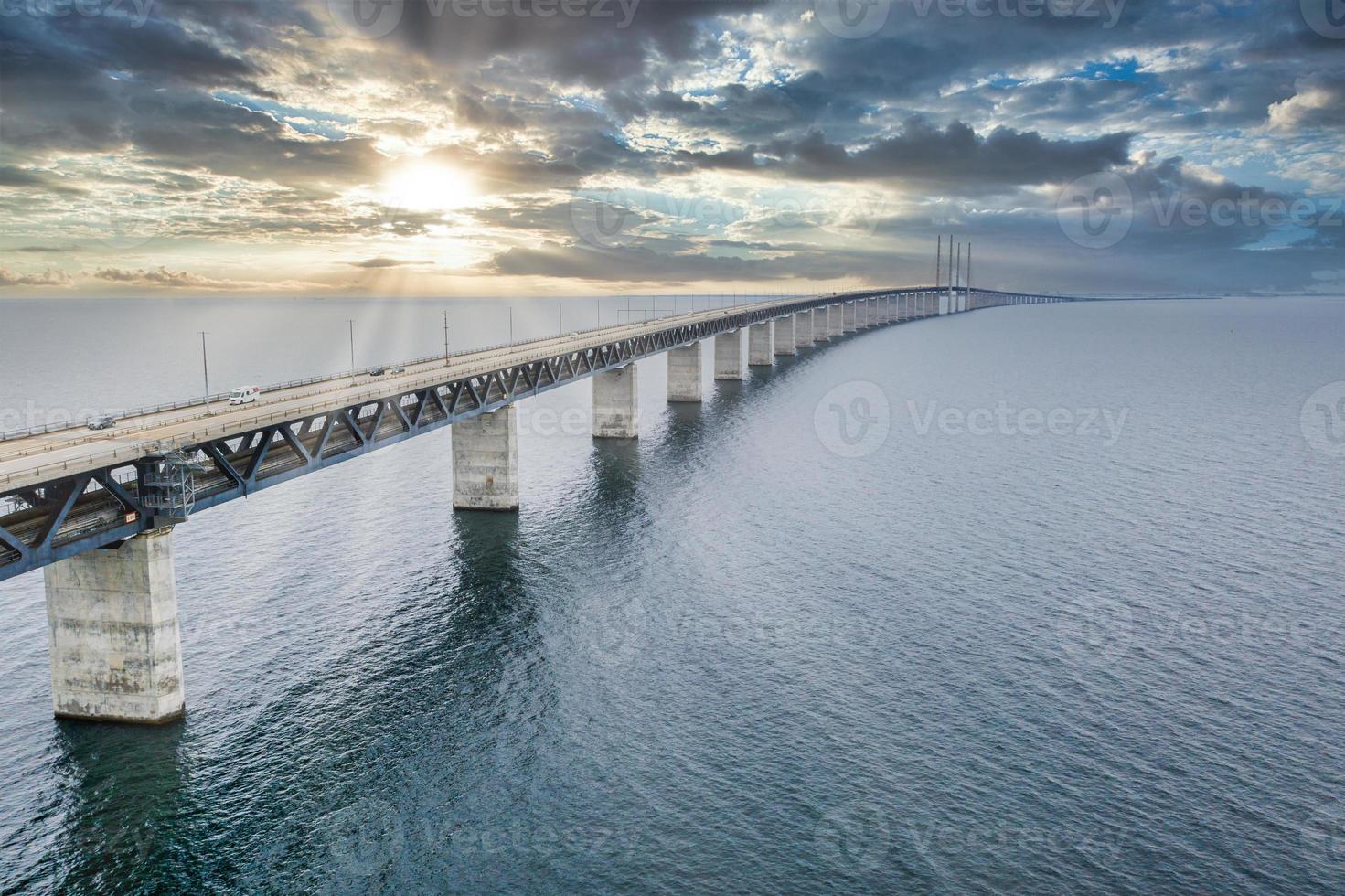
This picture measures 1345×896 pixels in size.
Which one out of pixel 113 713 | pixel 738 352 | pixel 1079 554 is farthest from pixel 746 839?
pixel 738 352

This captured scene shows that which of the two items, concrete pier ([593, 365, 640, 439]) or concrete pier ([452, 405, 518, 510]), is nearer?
concrete pier ([452, 405, 518, 510])

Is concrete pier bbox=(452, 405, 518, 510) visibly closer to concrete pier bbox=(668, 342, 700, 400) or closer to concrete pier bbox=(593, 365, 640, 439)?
concrete pier bbox=(593, 365, 640, 439)

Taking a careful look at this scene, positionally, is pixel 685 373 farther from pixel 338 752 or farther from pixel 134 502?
pixel 338 752

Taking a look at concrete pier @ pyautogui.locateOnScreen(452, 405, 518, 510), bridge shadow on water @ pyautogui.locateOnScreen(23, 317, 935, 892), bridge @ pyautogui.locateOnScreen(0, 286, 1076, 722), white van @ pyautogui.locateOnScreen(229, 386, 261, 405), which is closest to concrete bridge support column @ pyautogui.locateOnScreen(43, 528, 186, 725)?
bridge @ pyautogui.locateOnScreen(0, 286, 1076, 722)

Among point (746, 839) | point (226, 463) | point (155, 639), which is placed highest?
point (226, 463)

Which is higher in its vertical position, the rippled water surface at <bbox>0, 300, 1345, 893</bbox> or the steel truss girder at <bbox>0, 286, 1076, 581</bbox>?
the steel truss girder at <bbox>0, 286, 1076, 581</bbox>

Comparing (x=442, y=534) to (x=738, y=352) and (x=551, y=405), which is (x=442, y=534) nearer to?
(x=551, y=405)
